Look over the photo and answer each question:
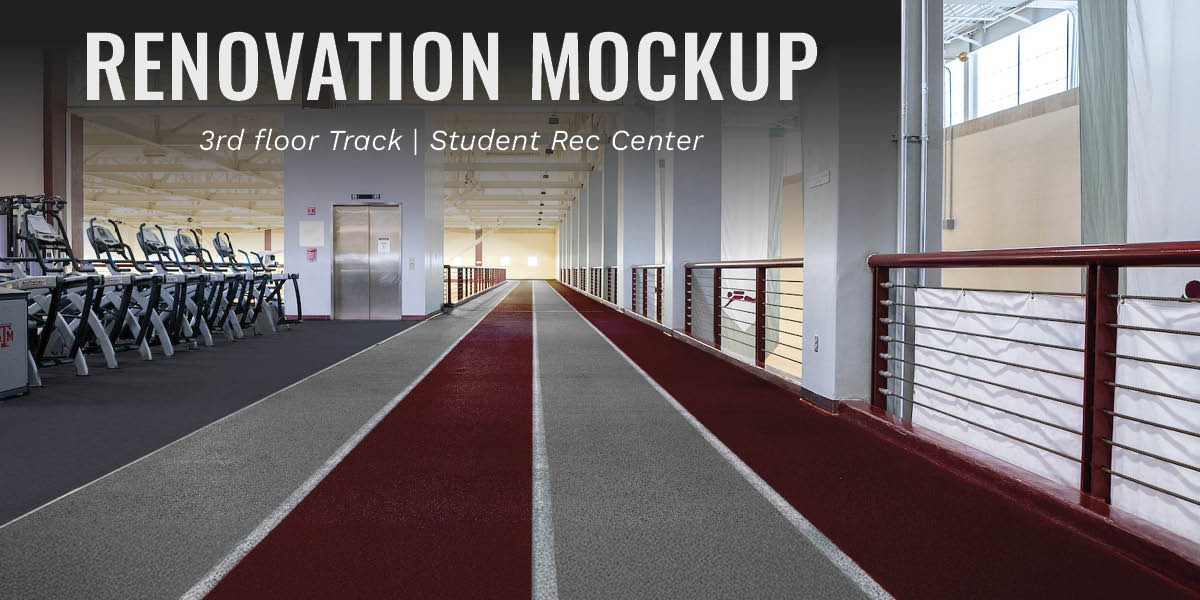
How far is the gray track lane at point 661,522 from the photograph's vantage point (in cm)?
229

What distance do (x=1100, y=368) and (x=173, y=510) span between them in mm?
3594

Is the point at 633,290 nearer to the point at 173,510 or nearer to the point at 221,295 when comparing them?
the point at 221,295

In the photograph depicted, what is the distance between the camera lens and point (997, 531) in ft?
8.96

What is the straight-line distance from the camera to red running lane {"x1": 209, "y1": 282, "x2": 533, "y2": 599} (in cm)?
227

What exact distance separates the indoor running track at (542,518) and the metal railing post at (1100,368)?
302 mm

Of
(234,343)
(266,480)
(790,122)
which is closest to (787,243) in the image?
(790,122)

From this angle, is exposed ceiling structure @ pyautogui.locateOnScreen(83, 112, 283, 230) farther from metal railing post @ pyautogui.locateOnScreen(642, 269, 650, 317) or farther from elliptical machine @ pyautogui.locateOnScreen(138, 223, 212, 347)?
metal railing post @ pyautogui.locateOnScreen(642, 269, 650, 317)

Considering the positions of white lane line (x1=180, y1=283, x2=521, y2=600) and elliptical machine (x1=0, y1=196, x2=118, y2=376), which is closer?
white lane line (x1=180, y1=283, x2=521, y2=600)

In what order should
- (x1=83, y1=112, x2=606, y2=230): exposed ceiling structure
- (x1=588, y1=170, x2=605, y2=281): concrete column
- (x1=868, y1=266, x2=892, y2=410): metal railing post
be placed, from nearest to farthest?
(x1=868, y1=266, x2=892, y2=410): metal railing post < (x1=83, y1=112, x2=606, y2=230): exposed ceiling structure < (x1=588, y1=170, x2=605, y2=281): concrete column

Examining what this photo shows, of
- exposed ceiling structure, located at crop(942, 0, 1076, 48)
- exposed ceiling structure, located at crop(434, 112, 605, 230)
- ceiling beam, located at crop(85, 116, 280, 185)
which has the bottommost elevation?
ceiling beam, located at crop(85, 116, 280, 185)

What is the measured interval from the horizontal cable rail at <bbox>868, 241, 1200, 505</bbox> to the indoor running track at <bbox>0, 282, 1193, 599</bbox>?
34 cm

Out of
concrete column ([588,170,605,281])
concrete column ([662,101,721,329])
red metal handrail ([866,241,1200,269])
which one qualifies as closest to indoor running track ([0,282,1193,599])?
red metal handrail ([866,241,1200,269])

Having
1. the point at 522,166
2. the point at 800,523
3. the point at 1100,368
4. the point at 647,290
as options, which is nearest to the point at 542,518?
the point at 800,523

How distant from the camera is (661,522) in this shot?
9.26ft
